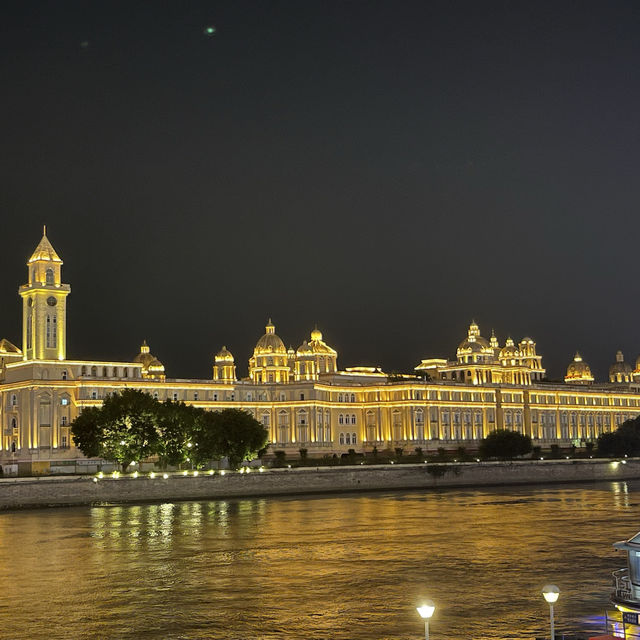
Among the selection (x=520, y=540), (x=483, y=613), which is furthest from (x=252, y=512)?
(x=483, y=613)

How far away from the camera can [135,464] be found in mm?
104750

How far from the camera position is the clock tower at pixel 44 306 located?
120125mm

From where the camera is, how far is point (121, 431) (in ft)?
311

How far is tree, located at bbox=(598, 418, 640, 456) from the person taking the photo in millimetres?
137375

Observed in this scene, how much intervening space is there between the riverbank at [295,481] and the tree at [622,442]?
16.0 m

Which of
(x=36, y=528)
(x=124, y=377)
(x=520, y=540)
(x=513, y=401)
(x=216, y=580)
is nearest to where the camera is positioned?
(x=216, y=580)

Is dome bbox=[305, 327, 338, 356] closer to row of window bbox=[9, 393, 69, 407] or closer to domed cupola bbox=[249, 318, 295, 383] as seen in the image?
A: domed cupola bbox=[249, 318, 295, 383]

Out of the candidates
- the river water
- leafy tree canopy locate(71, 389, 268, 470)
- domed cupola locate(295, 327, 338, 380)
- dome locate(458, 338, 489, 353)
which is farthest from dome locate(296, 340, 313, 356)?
the river water

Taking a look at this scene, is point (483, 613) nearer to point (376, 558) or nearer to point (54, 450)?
point (376, 558)

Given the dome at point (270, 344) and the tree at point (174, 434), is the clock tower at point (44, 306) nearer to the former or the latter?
the tree at point (174, 434)

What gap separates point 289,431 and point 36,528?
8712cm

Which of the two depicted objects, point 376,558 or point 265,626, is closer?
point 265,626

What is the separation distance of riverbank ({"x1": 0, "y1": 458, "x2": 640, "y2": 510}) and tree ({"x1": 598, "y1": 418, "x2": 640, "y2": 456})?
52.6ft

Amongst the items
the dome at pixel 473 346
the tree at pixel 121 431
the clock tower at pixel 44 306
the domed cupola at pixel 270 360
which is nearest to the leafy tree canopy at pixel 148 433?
the tree at pixel 121 431
